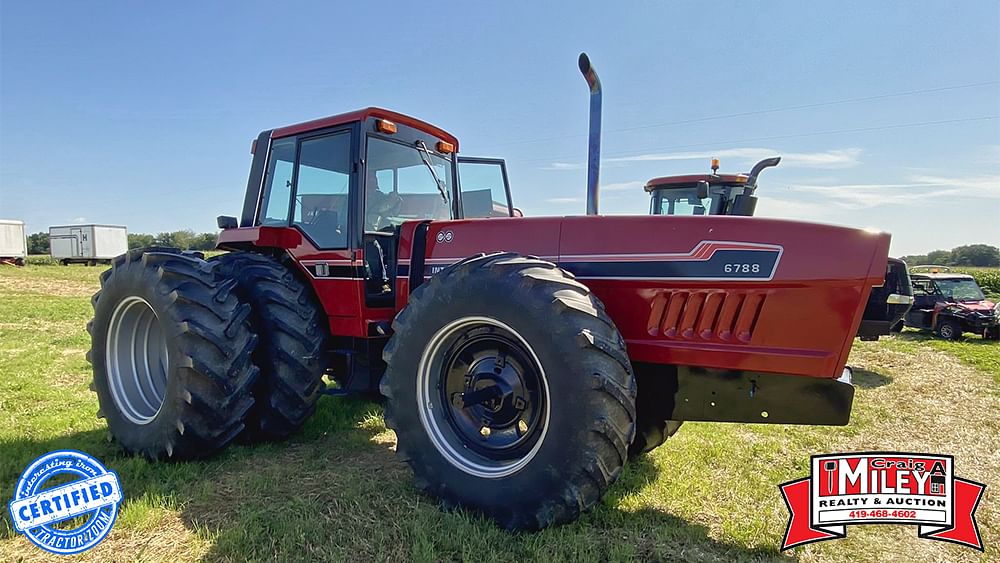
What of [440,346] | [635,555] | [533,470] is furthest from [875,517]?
[440,346]

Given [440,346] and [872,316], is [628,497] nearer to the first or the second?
[440,346]

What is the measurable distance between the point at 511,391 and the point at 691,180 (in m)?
7.05

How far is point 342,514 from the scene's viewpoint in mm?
3076

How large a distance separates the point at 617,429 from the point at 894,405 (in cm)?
542

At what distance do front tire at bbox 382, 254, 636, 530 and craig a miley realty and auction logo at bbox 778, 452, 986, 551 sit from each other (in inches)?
35.8

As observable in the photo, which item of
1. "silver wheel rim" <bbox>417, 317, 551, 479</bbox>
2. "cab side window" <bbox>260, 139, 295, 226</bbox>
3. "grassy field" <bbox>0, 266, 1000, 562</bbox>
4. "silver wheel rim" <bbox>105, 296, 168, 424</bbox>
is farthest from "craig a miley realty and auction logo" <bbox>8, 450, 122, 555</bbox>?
"cab side window" <bbox>260, 139, 295, 226</bbox>

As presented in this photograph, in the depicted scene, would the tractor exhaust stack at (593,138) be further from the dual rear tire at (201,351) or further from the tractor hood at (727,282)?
the dual rear tire at (201,351)

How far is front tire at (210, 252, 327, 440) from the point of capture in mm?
4008

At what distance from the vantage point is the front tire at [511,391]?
2.60 metres

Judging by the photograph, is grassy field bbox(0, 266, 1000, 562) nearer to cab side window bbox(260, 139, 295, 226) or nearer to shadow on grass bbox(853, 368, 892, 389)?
shadow on grass bbox(853, 368, 892, 389)

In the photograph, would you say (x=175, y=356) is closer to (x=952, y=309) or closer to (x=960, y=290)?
(x=952, y=309)

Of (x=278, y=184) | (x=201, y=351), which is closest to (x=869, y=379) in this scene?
(x=278, y=184)

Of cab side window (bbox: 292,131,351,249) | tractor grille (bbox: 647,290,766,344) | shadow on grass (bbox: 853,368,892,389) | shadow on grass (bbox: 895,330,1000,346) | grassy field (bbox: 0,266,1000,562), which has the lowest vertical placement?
shadow on grass (bbox: 895,330,1000,346)

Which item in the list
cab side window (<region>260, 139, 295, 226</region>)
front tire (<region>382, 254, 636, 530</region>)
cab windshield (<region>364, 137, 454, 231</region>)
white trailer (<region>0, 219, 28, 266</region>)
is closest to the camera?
front tire (<region>382, 254, 636, 530</region>)
